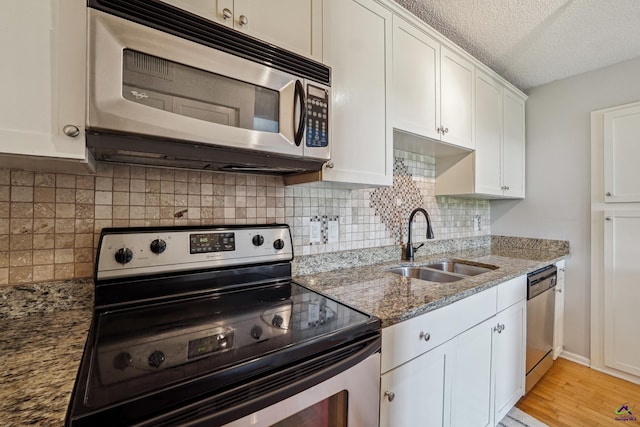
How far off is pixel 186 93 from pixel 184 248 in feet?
1.81

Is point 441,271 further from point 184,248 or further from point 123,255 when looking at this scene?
point 123,255

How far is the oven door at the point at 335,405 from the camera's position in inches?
25.9

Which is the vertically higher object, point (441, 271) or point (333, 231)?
point (333, 231)

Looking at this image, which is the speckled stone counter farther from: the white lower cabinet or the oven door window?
the white lower cabinet

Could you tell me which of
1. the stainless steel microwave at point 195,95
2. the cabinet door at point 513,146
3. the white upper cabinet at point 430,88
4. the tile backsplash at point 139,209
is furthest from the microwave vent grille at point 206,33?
the cabinet door at point 513,146

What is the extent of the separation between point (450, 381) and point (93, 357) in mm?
1281

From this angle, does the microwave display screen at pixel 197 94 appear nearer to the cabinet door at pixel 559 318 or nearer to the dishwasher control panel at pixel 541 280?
the dishwasher control panel at pixel 541 280

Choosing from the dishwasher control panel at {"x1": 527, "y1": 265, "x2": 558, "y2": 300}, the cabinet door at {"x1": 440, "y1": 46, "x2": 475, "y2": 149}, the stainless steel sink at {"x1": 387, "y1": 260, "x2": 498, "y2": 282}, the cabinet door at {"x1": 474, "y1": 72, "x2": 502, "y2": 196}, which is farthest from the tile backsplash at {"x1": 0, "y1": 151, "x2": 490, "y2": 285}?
the dishwasher control panel at {"x1": 527, "y1": 265, "x2": 558, "y2": 300}

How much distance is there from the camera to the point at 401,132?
1.52 meters

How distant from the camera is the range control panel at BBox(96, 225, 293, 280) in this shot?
0.94 metres

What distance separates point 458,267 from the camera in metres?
1.99

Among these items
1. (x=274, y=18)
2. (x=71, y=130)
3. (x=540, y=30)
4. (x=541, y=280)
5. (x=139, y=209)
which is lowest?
(x=541, y=280)

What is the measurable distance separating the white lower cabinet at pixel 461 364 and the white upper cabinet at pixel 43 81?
1057 millimetres

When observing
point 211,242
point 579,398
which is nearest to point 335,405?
point 211,242
